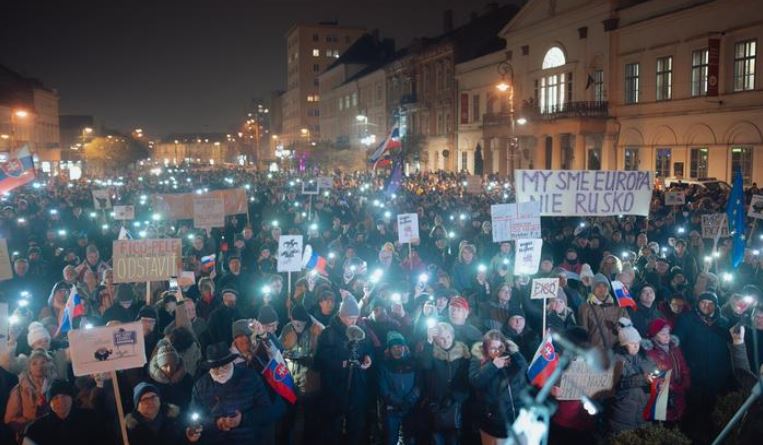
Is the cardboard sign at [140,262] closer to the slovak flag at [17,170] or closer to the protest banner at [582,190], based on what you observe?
the protest banner at [582,190]

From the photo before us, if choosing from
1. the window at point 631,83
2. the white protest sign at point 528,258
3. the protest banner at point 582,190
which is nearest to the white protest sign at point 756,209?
the protest banner at point 582,190

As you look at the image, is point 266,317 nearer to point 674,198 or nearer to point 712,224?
point 712,224

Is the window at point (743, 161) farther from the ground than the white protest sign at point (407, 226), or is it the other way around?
the window at point (743, 161)

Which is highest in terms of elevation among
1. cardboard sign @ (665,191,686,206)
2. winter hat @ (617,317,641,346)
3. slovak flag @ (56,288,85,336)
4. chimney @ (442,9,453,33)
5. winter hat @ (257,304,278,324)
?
chimney @ (442,9,453,33)

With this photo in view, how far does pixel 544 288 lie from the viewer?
8031 mm

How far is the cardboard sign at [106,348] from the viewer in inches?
222

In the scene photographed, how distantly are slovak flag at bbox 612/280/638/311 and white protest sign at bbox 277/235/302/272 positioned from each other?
4.54 metres

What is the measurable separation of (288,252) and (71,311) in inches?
127

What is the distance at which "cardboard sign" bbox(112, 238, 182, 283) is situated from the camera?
9195 millimetres

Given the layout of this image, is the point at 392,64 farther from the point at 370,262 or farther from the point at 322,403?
the point at 322,403

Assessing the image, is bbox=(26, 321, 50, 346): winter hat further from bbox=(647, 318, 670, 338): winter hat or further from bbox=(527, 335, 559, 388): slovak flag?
bbox=(647, 318, 670, 338): winter hat

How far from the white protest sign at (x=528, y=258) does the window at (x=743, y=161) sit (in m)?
21.0

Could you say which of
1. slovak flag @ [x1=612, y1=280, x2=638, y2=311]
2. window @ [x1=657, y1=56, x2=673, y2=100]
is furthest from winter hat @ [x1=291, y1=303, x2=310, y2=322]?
window @ [x1=657, y1=56, x2=673, y2=100]

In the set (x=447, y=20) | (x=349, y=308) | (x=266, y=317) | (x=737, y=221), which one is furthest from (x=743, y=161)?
(x=447, y=20)
